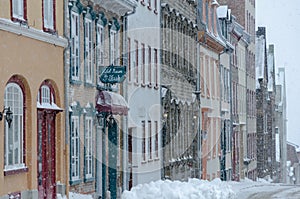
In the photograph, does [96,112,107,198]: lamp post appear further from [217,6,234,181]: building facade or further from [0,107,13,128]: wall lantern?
[217,6,234,181]: building facade

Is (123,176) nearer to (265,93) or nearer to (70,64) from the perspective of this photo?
(70,64)

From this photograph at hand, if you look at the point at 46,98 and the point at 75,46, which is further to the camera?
the point at 75,46

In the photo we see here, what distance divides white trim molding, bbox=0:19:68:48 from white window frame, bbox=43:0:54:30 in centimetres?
29

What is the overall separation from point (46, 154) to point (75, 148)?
2.25 meters

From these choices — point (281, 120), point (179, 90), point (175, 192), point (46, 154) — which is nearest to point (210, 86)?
point (179, 90)

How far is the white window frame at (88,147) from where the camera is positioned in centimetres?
2230

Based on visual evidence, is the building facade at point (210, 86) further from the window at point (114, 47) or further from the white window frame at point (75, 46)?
the white window frame at point (75, 46)

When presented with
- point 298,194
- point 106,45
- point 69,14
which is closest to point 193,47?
point 298,194

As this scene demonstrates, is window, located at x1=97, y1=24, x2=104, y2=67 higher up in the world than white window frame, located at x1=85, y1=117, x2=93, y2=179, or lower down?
higher up

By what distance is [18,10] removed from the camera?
56.3 ft

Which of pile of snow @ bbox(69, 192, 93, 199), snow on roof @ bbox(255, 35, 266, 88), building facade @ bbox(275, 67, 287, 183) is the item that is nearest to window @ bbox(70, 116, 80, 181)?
pile of snow @ bbox(69, 192, 93, 199)

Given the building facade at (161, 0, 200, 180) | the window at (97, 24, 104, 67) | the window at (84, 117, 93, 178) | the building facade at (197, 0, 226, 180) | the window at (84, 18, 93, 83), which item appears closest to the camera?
the window at (84, 117, 93, 178)

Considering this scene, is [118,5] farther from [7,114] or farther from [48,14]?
[7,114]

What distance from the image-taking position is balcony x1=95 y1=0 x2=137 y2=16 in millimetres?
24231
